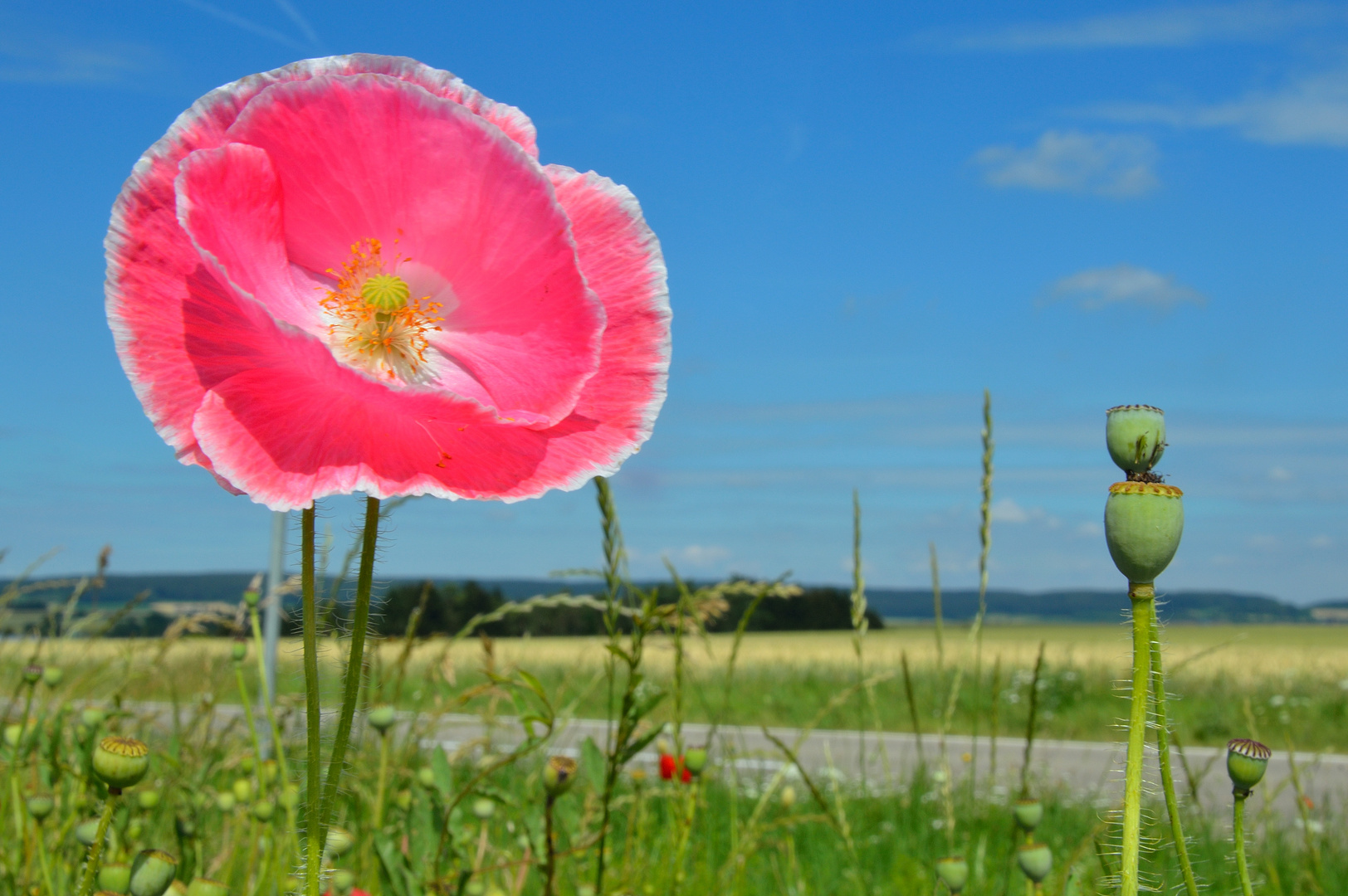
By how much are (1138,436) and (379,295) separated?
2.18 ft

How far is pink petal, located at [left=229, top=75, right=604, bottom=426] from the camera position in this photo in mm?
997

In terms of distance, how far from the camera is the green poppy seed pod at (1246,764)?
44.6 inches

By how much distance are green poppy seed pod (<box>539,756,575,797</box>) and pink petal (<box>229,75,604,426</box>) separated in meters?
0.71

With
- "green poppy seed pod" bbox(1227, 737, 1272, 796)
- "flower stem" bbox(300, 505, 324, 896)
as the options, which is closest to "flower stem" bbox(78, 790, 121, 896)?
"flower stem" bbox(300, 505, 324, 896)

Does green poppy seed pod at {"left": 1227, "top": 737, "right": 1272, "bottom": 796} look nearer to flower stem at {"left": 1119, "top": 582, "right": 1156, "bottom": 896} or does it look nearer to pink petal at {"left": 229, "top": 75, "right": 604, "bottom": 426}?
flower stem at {"left": 1119, "top": 582, "right": 1156, "bottom": 896}

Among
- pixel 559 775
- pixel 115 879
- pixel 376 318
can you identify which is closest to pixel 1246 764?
pixel 559 775

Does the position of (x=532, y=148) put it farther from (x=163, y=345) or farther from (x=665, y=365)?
(x=163, y=345)

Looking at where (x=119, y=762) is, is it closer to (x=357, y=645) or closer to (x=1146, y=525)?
(x=357, y=645)

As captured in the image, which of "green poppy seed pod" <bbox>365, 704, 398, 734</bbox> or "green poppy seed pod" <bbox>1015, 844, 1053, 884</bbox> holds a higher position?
"green poppy seed pod" <bbox>365, 704, 398, 734</bbox>

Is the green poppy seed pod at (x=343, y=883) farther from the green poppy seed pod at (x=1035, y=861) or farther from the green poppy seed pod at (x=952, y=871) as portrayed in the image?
the green poppy seed pod at (x=1035, y=861)

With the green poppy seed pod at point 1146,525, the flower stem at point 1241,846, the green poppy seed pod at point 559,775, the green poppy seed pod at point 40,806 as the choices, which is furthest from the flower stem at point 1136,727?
the green poppy seed pod at point 40,806

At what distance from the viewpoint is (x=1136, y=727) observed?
2.74 ft

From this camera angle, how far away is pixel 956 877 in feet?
4.43

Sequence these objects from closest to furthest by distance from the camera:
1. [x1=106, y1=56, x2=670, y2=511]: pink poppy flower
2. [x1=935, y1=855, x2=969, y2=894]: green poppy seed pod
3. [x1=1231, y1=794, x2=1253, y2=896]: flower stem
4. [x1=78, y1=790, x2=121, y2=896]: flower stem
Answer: [x1=106, y1=56, x2=670, y2=511]: pink poppy flower → [x1=1231, y1=794, x2=1253, y2=896]: flower stem → [x1=78, y1=790, x2=121, y2=896]: flower stem → [x1=935, y1=855, x2=969, y2=894]: green poppy seed pod
